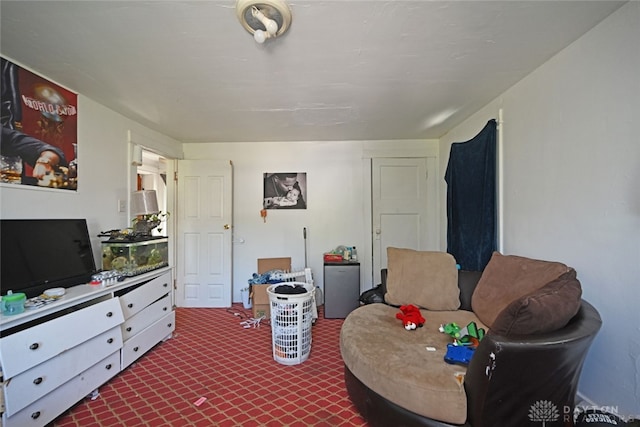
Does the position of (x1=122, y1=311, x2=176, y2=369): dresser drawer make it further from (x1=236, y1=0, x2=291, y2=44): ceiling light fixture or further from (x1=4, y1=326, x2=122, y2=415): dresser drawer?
(x1=236, y1=0, x2=291, y2=44): ceiling light fixture

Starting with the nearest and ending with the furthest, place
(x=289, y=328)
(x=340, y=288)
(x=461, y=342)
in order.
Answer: (x=461, y=342) < (x=289, y=328) < (x=340, y=288)

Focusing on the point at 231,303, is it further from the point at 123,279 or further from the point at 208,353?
the point at 123,279

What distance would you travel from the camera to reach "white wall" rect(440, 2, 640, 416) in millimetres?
1383

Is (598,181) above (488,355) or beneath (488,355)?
above

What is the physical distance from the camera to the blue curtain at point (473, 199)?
2.56 m

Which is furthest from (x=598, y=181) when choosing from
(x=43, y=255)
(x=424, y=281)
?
(x=43, y=255)

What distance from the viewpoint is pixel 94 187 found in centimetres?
248

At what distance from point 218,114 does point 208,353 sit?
229cm

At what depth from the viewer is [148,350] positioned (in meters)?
2.52

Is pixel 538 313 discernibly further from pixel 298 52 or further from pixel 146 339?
pixel 146 339

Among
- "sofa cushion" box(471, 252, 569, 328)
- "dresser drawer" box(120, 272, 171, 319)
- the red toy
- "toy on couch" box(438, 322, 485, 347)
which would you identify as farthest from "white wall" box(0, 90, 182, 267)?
"sofa cushion" box(471, 252, 569, 328)

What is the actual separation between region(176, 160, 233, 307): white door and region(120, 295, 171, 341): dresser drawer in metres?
1.05

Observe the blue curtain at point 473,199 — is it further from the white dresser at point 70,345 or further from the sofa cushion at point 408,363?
the white dresser at point 70,345

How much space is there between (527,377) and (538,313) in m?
0.26
